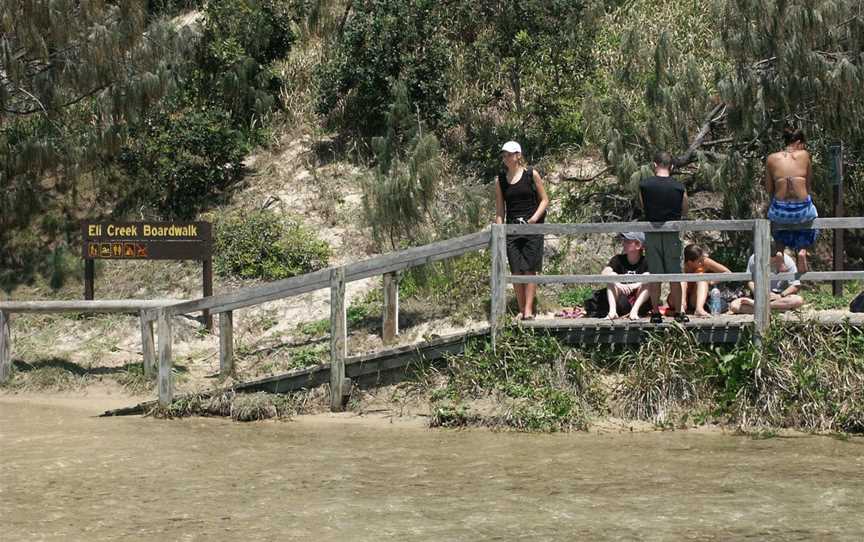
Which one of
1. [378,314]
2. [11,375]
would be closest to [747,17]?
[378,314]

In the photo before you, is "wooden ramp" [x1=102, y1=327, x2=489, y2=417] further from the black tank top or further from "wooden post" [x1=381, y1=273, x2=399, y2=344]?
the black tank top

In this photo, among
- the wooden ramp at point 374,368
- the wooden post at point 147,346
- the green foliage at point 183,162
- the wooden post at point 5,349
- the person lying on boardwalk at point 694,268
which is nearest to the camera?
the wooden ramp at point 374,368

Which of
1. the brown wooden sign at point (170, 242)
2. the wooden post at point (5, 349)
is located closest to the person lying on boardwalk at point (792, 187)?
the brown wooden sign at point (170, 242)

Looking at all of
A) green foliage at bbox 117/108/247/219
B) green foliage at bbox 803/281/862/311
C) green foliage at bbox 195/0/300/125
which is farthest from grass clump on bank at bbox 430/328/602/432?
green foliage at bbox 195/0/300/125

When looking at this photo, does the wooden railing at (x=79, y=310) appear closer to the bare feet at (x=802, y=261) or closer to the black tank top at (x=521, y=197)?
the black tank top at (x=521, y=197)

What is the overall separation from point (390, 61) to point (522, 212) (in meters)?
7.07

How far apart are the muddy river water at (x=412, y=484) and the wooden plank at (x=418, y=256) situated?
4.72 feet

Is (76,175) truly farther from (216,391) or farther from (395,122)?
(216,391)

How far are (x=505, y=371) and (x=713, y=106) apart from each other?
658 centimetres

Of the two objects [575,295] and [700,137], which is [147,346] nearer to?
[575,295]

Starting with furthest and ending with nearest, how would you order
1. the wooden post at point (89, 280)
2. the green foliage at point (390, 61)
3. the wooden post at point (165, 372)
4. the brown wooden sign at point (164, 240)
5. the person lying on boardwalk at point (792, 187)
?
the green foliage at point (390, 61) → the wooden post at point (89, 280) → the brown wooden sign at point (164, 240) → the wooden post at point (165, 372) → the person lying on boardwalk at point (792, 187)

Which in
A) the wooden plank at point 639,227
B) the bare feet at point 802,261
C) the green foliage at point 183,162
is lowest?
the bare feet at point 802,261

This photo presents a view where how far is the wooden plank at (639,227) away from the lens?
10.5 m

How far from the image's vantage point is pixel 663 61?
15266 mm
